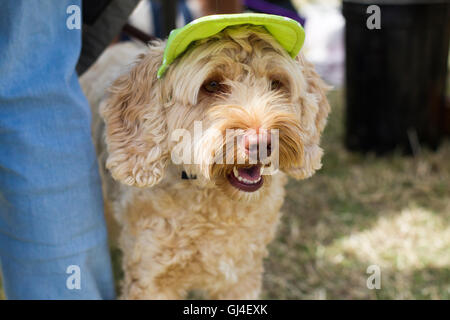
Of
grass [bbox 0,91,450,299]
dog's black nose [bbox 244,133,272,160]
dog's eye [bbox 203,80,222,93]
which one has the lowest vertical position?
grass [bbox 0,91,450,299]

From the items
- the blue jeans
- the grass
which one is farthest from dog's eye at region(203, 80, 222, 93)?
the grass

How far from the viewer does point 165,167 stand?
195 centimetres

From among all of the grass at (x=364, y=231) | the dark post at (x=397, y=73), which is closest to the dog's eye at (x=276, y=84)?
the grass at (x=364, y=231)

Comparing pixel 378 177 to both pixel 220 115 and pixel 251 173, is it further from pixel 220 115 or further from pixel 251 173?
pixel 220 115

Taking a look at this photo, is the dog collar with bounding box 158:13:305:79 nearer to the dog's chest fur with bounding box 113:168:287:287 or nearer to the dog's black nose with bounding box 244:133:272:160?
the dog's black nose with bounding box 244:133:272:160

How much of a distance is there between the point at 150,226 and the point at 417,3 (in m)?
2.65

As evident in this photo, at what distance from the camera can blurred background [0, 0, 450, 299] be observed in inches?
108

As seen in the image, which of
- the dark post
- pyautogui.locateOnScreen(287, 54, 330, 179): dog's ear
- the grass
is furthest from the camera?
the dark post

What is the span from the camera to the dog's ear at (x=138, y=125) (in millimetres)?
1875

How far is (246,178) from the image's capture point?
1.78 m

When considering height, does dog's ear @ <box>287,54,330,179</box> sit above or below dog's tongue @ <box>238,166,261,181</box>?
above

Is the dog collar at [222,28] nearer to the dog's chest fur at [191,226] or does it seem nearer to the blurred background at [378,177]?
the dog's chest fur at [191,226]
